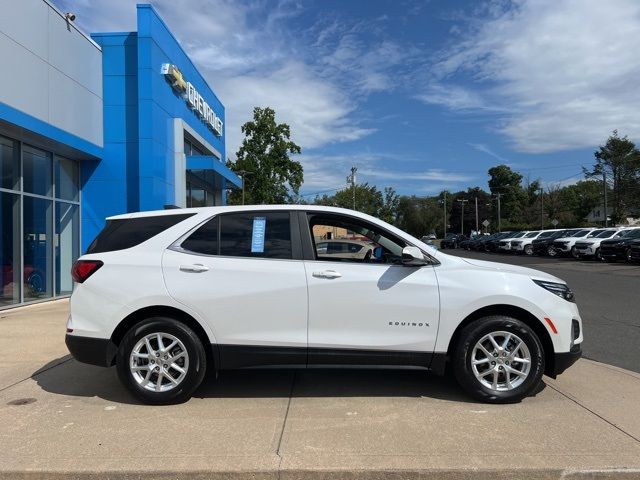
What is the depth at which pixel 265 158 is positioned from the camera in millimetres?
44875

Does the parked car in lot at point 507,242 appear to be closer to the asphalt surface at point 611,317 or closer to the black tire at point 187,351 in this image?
the asphalt surface at point 611,317

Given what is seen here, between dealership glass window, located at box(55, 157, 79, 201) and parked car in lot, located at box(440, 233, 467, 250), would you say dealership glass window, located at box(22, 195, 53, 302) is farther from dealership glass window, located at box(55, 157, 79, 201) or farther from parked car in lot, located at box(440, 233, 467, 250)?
parked car in lot, located at box(440, 233, 467, 250)

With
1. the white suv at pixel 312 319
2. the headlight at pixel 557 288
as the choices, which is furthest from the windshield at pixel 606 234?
the white suv at pixel 312 319

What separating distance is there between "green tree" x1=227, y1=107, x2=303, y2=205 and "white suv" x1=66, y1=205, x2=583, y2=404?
39.8m

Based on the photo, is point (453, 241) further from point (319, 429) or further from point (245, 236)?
point (319, 429)

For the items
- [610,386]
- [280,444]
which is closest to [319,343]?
[280,444]

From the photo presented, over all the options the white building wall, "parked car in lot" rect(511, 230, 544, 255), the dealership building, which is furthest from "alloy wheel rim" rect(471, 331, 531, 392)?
"parked car in lot" rect(511, 230, 544, 255)

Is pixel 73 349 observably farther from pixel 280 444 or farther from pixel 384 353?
pixel 384 353

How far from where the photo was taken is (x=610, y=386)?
5348 millimetres

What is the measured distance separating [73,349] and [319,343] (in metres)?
2.25

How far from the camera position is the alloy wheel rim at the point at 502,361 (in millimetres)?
4789

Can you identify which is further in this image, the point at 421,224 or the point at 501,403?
the point at 421,224

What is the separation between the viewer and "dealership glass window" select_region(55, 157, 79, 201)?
43.3 ft

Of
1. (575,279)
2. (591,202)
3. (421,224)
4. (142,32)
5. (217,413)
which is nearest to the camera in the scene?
(217,413)
